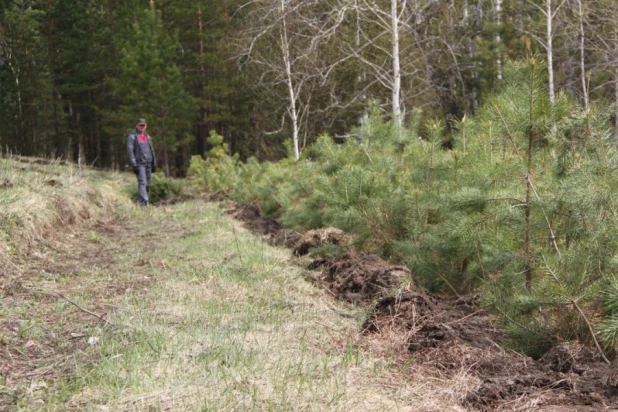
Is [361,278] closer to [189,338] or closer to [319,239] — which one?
[319,239]

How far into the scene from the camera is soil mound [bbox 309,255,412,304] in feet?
16.7

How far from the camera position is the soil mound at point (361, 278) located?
508 cm

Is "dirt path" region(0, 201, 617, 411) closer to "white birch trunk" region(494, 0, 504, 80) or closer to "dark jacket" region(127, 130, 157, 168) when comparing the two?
"dark jacket" region(127, 130, 157, 168)

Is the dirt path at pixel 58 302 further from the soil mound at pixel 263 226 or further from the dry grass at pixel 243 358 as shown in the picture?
the soil mound at pixel 263 226

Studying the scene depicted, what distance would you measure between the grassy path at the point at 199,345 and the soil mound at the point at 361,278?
0.23 meters

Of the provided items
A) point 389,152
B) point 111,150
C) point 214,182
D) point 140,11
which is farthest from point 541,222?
point 111,150

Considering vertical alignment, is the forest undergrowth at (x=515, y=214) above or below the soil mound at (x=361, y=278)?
above

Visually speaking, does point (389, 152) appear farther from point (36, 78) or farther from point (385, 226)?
point (36, 78)

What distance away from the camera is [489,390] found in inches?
118

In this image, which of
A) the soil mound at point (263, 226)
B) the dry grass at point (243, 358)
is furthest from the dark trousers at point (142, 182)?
the dry grass at point (243, 358)

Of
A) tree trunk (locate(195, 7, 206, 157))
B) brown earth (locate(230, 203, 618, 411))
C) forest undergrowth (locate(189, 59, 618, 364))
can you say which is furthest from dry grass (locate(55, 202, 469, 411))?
tree trunk (locate(195, 7, 206, 157))

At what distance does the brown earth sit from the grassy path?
21 centimetres

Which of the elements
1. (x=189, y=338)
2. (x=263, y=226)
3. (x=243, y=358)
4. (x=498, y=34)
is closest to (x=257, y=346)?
(x=243, y=358)

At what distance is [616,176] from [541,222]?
62 cm
